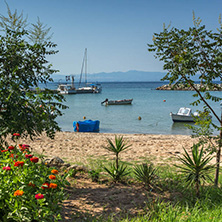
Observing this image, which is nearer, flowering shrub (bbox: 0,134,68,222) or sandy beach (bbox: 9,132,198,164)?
flowering shrub (bbox: 0,134,68,222)

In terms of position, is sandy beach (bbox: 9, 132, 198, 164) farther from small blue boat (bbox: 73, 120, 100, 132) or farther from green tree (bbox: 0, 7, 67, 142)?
small blue boat (bbox: 73, 120, 100, 132)

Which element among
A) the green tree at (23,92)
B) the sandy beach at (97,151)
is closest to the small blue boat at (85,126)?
the sandy beach at (97,151)

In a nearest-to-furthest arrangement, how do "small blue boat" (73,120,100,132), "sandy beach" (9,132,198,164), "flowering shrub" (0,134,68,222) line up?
"flowering shrub" (0,134,68,222), "sandy beach" (9,132,198,164), "small blue boat" (73,120,100,132)

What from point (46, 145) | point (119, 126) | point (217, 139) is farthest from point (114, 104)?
point (217, 139)

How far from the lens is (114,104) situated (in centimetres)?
4459

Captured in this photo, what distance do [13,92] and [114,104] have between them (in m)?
40.5

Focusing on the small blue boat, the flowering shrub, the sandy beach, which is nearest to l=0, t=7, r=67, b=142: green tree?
the flowering shrub

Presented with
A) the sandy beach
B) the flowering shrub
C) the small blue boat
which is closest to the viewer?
the flowering shrub

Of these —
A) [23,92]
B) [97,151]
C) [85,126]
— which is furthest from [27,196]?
[85,126]

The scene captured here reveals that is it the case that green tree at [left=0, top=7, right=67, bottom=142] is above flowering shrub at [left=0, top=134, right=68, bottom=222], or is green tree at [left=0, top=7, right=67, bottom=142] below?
above

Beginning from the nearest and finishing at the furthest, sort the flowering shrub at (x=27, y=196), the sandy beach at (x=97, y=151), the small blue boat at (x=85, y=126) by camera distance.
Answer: the flowering shrub at (x=27, y=196) → the sandy beach at (x=97, y=151) → the small blue boat at (x=85, y=126)

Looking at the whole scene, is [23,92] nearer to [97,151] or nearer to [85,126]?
[97,151]

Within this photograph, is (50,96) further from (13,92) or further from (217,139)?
(217,139)

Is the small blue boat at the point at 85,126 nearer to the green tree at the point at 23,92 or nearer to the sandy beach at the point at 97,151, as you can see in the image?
the sandy beach at the point at 97,151
